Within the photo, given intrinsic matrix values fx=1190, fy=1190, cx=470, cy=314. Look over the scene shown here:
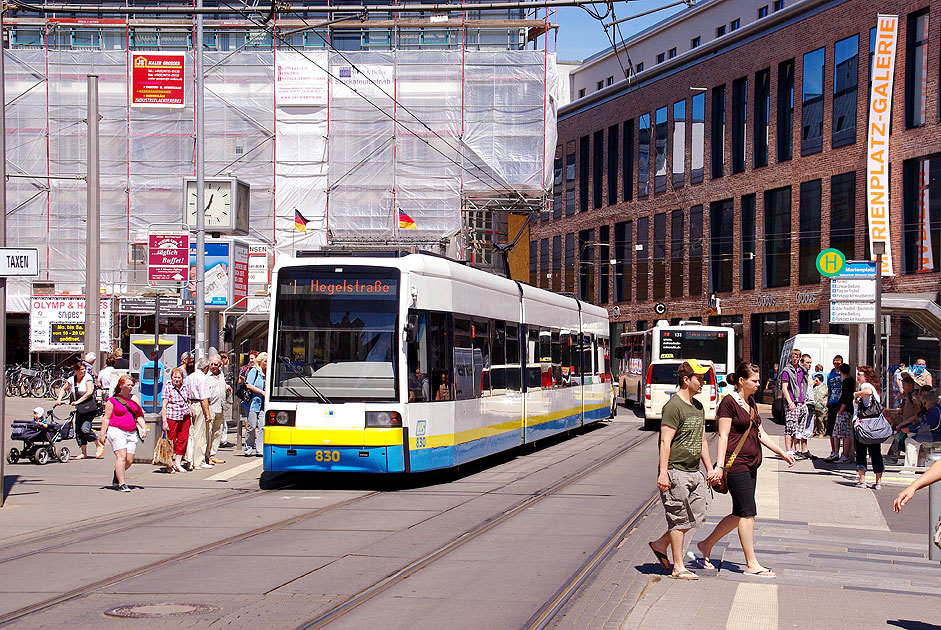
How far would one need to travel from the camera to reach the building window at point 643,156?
6112 cm

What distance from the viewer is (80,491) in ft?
51.1

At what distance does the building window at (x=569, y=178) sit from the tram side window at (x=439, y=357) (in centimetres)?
5369

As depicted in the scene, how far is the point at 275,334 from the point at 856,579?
839cm

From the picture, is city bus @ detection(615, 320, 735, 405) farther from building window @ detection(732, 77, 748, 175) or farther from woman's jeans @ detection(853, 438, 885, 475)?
building window @ detection(732, 77, 748, 175)

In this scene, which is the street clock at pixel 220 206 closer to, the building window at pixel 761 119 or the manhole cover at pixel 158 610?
the manhole cover at pixel 158 610

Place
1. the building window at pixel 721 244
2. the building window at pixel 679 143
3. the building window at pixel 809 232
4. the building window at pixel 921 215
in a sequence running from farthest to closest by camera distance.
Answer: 1. the building window at pixel 679 143
2. the building window at pixel 721 244
3. the building window at pixel 809 232
4. the building window at pixel 921 215

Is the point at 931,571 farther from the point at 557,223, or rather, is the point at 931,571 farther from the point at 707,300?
the point at 557,223

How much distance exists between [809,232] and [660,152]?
13851mm

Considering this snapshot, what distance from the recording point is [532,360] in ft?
71.3

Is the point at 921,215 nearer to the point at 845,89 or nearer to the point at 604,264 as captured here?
the point at 845,89

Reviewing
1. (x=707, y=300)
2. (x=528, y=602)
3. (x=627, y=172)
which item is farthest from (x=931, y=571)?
(x=627, y=172)

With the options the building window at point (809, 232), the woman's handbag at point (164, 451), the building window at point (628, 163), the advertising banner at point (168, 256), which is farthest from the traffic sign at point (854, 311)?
the building window at point (628, 163)

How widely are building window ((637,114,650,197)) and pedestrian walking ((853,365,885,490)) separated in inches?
1743

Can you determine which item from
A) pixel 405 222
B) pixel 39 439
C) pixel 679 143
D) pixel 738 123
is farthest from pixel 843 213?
pixel 39 439
